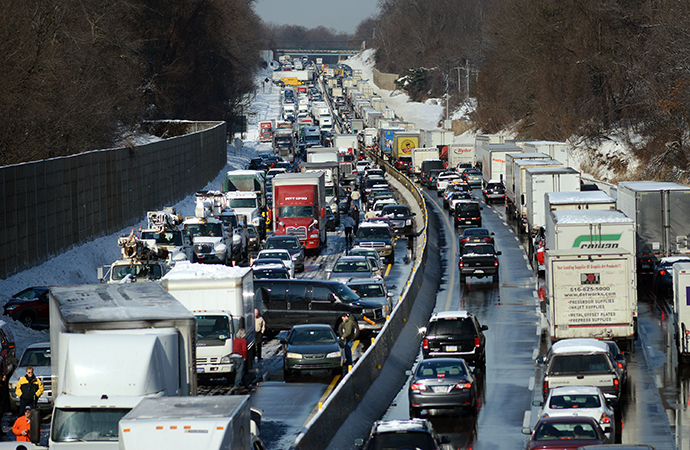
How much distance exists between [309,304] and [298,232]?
16990 millimetres

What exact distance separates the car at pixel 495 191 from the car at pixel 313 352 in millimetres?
46204

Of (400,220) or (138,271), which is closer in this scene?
(138,271)

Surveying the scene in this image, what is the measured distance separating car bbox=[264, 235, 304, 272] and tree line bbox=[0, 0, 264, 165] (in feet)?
38.4

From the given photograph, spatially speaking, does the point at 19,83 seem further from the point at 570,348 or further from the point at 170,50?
the point at 170,50

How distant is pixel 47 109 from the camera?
4903 cm

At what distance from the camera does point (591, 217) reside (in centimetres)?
3294

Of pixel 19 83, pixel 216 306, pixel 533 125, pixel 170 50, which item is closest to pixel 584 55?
pixel 533 125

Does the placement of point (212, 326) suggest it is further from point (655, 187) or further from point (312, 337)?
point (655, 187)

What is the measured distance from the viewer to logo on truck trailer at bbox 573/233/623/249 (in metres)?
31.8

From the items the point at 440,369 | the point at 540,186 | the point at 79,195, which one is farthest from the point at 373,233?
the point at 440,369

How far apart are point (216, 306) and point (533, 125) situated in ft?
279

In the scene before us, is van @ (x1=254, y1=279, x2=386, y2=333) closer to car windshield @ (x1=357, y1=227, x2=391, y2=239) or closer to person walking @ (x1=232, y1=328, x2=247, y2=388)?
person walking @ (x1=232, y1=328, x2=247, y2=388)

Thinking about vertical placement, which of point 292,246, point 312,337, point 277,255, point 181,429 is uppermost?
point 292,246

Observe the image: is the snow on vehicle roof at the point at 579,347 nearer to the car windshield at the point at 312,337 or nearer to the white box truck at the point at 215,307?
the car windshield at the point at 312,337
